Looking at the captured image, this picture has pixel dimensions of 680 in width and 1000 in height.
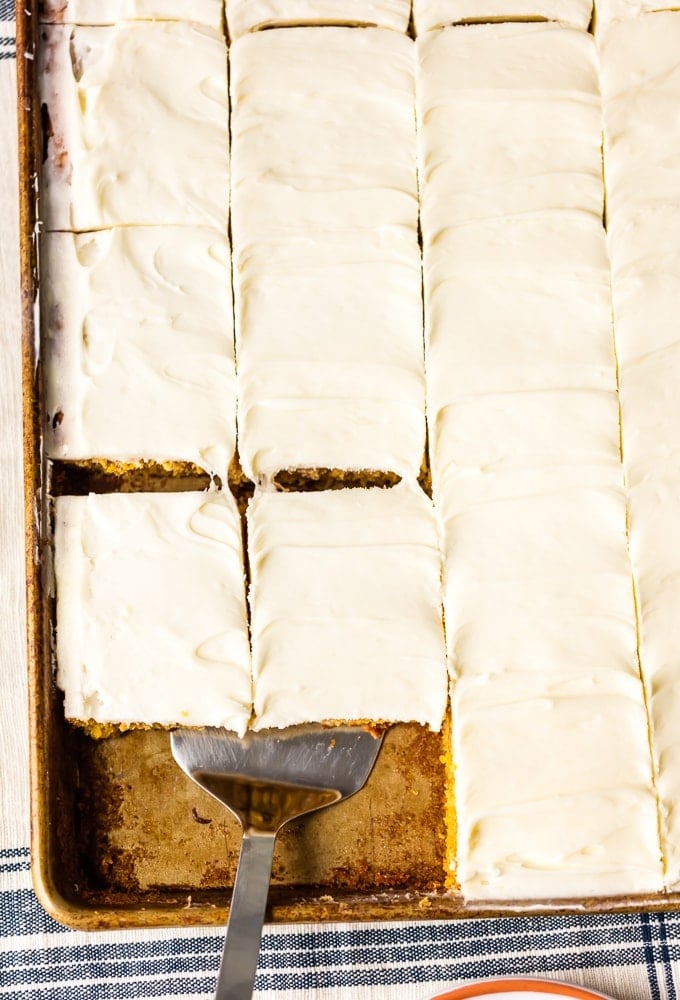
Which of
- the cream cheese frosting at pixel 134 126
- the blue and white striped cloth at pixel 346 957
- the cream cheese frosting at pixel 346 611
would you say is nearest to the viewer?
the cream cheese frosting at pixel 346 611

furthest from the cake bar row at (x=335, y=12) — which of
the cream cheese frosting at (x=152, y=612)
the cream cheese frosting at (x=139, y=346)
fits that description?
the cream cheese frosting at (x=152, y=612)

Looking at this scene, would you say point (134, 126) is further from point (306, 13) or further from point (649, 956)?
point (649, 956)

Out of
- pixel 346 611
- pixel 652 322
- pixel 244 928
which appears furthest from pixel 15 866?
pixel 652 322

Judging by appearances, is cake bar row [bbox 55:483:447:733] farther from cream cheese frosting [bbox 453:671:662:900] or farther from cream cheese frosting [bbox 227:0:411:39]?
cream cheese frosting [bbox 227:0:411:39]

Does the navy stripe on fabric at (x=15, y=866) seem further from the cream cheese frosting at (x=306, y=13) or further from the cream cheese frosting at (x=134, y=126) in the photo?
the cream cheese frosting at (x=306, y=13)

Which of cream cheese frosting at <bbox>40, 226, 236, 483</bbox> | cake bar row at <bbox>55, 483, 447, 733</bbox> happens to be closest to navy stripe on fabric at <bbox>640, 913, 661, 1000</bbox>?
cake bar row at <bbox>55, 483, 447, 733</bbox>

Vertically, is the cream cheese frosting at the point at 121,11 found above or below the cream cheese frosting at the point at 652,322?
above

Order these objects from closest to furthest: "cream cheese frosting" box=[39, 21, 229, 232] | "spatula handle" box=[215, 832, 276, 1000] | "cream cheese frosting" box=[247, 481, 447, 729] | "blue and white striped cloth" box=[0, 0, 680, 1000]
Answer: "spatula handle" box=[215, 832, 276, 1000]
"cream cheese frosting" box=[247, 481, 447, 729]
"cream cheese frosting" box=[39, 21, 229, 232]
"blue and white striped cloth" box=[0, 0, 680, 1000]
